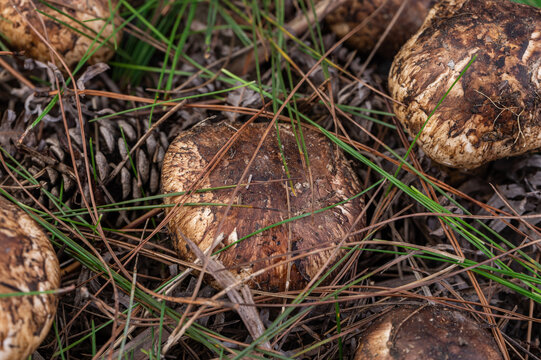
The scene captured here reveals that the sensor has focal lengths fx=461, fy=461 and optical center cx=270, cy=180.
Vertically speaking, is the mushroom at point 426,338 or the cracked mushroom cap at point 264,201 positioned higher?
the cracked mushroom cap at point 264,201

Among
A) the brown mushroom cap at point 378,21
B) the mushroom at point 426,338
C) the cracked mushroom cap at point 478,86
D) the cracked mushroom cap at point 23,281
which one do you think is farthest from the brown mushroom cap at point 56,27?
the mushroom at point 426,338

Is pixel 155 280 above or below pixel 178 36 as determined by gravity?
below

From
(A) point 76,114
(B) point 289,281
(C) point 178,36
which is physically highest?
(C) point 178,36

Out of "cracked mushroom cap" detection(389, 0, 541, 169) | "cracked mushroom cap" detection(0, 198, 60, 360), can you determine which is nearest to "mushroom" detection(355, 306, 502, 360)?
"cracked mushroom cap" detection(389, 0, 541, 169)

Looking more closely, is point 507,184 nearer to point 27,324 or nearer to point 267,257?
point 267,257

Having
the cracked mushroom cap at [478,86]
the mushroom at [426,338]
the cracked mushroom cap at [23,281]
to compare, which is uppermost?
the cracked mushroom cap at [478,86]

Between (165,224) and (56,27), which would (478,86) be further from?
(56,27)

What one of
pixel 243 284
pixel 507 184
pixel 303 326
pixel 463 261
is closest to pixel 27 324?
pixel 243 284

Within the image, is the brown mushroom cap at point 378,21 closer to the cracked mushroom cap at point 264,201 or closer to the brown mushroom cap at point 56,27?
the cracked mushroom cap at point 264,201
